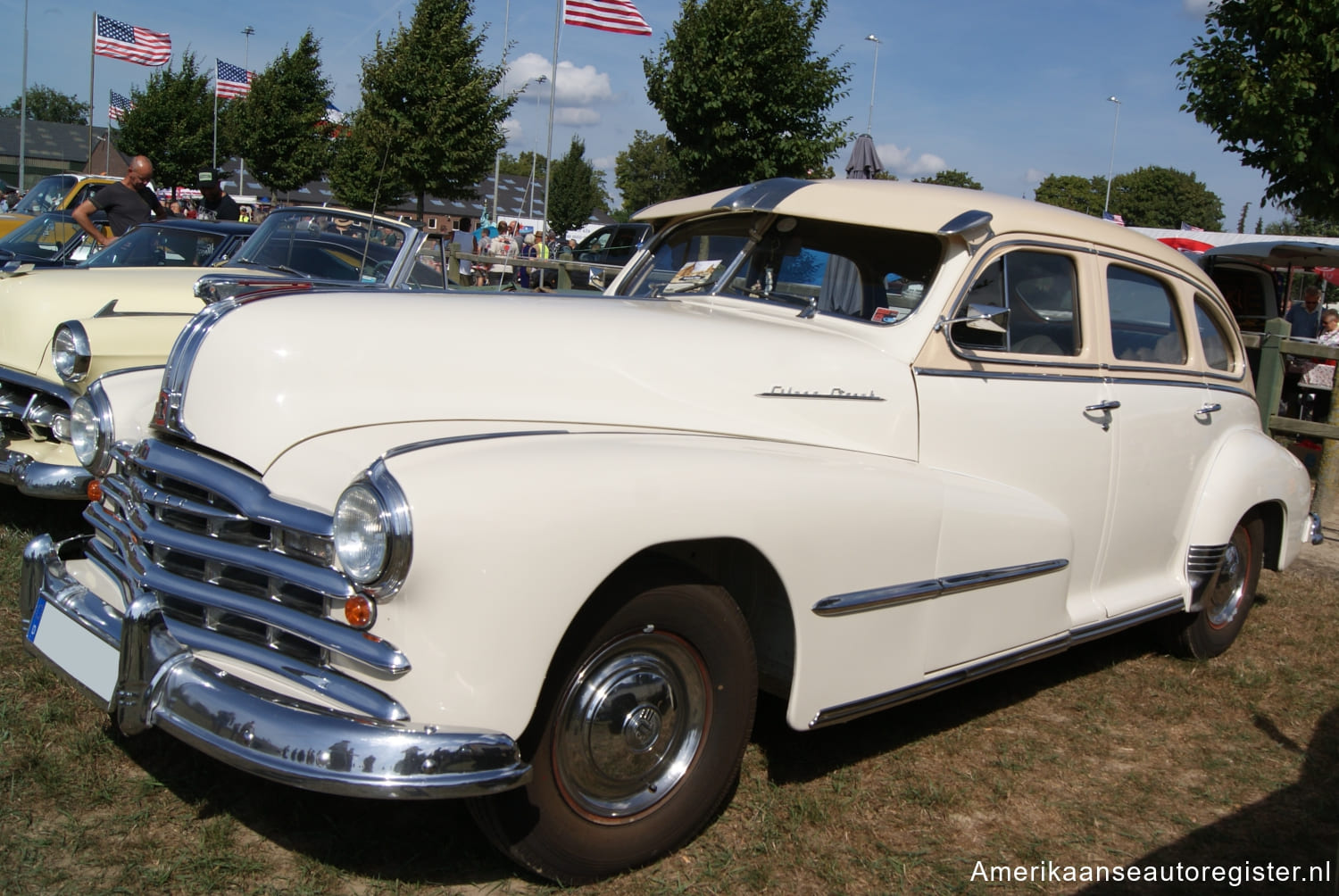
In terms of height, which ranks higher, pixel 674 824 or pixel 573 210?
pixel 573 210

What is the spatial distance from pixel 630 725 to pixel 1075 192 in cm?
7298

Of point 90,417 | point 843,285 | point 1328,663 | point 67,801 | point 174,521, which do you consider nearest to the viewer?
point 174,521

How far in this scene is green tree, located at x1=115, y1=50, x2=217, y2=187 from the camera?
30.0 m

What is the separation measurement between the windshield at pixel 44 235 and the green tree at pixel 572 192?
4467 centimetres

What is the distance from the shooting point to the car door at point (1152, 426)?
380cm

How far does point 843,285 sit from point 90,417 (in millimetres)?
2371

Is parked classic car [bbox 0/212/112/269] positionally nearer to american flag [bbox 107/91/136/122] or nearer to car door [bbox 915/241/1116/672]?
car door [bbox 915/241/1116/672]

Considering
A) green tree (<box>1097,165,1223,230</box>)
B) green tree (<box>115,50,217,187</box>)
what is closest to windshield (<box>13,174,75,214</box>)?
green tree (<box>115,50,217,187</box>)

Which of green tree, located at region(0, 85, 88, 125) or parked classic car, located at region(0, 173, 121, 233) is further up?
green tree, located at region(0, 85, 88, 125)

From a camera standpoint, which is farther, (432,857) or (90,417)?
(90,417)

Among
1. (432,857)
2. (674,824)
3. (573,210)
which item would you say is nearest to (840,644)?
(674,824)

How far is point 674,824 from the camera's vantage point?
8.59ft

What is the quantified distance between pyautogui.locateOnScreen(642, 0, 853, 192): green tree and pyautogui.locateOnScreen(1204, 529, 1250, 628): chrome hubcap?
10.7 m

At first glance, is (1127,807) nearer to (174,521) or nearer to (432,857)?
(432,857)
